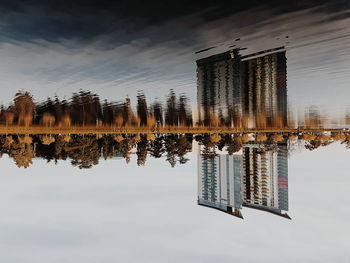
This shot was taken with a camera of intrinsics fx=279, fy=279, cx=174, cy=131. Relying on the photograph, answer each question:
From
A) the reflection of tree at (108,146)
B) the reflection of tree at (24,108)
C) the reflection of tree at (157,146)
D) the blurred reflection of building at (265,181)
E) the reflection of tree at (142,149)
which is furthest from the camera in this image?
the blurred reflection of building at (265,181)

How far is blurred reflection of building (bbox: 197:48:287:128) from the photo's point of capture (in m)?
4.63

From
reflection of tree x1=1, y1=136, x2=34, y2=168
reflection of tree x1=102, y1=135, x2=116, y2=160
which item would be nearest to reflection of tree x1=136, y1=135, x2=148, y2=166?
reflection of tree x1=102, y1=135, x2=116, y2=160

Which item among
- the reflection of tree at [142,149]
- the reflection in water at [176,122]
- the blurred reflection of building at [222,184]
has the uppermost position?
the reflection in water at [176,122]

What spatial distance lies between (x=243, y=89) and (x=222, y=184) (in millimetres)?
11186

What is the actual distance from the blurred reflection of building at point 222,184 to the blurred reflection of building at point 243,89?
5.44 meters

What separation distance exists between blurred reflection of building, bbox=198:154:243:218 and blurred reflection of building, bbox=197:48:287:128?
214 inches

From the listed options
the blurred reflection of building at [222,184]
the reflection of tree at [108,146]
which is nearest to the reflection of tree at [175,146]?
the reflection of tree at [108,146]

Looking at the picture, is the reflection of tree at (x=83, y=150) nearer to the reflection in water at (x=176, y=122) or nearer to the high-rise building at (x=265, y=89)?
the reflection in water at (x=176, y=122)

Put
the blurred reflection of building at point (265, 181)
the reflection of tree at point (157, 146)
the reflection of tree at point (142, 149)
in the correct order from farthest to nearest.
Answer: the blurred reflection of building at point (265, 181)
the reflection of tree at point (157, 146)
the reflection of tree at point (142, 149)

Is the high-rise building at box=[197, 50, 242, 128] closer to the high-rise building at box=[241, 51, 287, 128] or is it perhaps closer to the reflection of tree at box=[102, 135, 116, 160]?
the high-rise building at box=[241, 51, 287, 128]

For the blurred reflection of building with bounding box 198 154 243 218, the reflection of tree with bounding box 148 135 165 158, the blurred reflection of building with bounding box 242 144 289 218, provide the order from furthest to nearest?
the blurred reflection of building with bounding box 198 154 243 218, the blurred reflection of building with bounding box 242 144 289 218, the reflection of tree with bounding box 148 135 165 158

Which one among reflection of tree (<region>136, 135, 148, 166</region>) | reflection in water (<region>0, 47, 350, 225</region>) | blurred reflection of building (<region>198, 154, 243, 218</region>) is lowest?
blurred reflection of building (<region>198, 154, 243, 218</region>)

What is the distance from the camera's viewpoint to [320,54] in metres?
4.30

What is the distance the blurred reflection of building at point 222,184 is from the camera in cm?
1198
